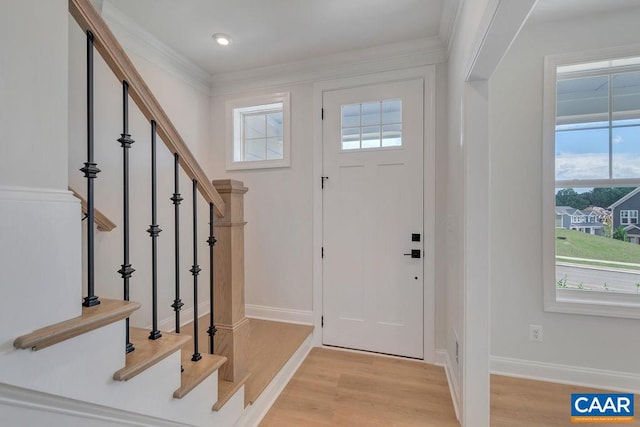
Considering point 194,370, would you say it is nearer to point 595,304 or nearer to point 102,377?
point 102,377

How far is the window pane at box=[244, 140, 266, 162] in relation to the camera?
3.07 metres

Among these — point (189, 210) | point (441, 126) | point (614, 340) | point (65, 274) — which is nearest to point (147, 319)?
point (189, 210)

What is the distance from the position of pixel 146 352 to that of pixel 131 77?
104cm

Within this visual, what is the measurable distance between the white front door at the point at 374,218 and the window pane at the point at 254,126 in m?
0.74

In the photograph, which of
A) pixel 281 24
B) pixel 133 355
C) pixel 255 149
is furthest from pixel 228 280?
pixel 281 24

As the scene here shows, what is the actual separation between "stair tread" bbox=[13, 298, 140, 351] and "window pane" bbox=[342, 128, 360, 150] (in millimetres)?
2184

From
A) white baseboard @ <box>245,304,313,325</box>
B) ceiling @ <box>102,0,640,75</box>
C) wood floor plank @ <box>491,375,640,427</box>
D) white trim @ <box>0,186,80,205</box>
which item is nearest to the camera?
white trim @ <box>0,186,80,205</box>

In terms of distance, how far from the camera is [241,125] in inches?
124

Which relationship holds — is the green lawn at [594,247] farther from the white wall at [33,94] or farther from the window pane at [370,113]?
the white wall at [33,94]

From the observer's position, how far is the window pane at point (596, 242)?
7.04 feet

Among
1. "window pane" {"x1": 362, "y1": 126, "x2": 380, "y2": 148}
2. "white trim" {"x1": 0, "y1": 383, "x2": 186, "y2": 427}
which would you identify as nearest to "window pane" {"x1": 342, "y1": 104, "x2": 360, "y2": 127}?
"window pane" {"x1": 362, "y1": 126, "x2": 380, "y2": 148}

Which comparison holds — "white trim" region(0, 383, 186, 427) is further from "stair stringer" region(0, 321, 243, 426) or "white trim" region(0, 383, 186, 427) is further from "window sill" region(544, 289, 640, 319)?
"window sill" region(544, 289, 640, 319)

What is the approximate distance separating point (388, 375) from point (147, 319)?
2.07 metres

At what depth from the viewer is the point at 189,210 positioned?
2848 millimetres
